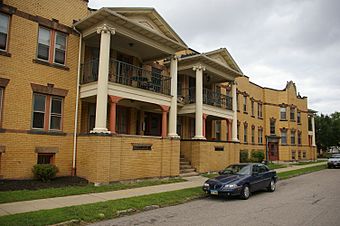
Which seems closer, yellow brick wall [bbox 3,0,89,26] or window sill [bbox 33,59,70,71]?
yellow brick wall [bbox 3,0,89,26]

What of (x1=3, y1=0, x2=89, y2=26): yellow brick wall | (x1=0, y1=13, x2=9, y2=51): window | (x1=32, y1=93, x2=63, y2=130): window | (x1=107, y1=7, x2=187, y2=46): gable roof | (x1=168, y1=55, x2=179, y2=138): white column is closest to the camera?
(x1=0, y1=13, x2=9, y2=51): window

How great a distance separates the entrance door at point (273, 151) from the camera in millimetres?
37812

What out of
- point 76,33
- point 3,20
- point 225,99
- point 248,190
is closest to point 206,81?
point 225,99

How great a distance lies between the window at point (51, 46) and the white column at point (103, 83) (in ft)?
6.93

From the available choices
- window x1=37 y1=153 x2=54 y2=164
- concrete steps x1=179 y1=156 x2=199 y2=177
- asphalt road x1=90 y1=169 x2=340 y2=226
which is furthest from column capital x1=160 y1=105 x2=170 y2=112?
asphalt road x1=90 y1=169 x2=340 y2=226

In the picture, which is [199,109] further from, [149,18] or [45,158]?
[45,158]

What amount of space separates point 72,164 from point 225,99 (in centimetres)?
1404

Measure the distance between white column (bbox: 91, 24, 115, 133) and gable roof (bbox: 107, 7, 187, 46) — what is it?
1.22m

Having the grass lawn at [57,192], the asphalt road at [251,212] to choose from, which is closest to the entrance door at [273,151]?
the asphalt road at [251,212]

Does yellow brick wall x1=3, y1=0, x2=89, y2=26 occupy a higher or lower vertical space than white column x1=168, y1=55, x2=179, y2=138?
higher

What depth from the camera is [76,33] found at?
50.7 feet

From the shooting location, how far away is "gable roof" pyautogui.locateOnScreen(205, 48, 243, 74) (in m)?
21.8

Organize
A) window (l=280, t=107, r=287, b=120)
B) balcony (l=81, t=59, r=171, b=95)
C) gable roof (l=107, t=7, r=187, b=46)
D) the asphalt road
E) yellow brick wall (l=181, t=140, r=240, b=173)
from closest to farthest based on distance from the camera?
the asphalt road < gable roof (l=107, t=7, r=187, b=46) < balcony (l=81, t=59, r=171, b=95) < yellow brick wall (l=181, t=140, r=240, b=173) < window (l=280, t=107, r=287, b=120)

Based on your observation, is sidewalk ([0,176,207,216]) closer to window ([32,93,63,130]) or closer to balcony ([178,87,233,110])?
window ([32,93,63,130])
